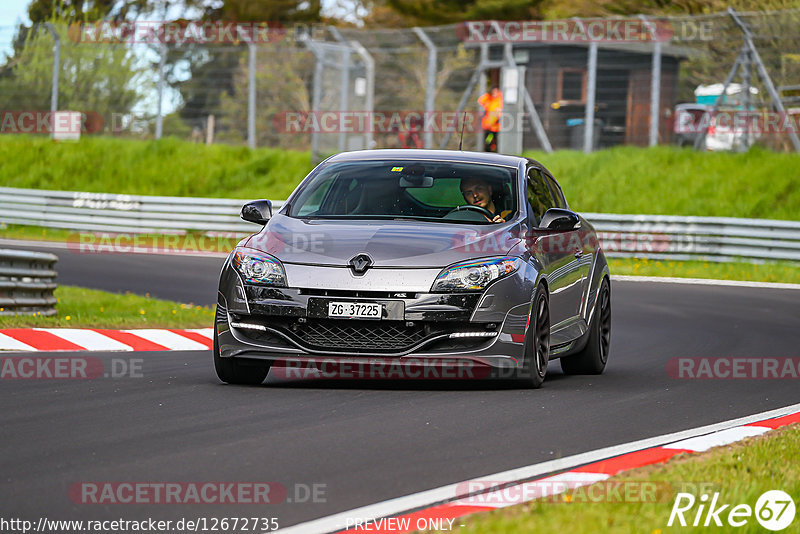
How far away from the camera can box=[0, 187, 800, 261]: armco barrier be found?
24688 mm

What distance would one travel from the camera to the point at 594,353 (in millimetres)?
10883

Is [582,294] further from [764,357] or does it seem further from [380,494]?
[380,494]

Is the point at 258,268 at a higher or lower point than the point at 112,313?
higher

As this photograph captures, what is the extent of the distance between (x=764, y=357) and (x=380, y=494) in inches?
294

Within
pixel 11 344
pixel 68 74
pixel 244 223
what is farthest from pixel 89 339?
pixel 68 74

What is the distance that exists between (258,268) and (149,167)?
2924cm

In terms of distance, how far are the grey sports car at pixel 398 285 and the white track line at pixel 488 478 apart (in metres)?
1.55

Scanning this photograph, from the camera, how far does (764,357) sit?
1236 cm

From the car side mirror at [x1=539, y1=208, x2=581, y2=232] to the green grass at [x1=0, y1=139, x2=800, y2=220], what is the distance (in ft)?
60.2

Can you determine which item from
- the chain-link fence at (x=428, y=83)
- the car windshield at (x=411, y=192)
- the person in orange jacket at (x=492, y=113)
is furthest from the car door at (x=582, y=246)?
the person in orange jacket at (x=492, y=113)

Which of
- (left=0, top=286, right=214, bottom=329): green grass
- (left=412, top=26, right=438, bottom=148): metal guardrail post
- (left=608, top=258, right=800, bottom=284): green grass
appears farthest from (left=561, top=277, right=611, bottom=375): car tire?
(left=412, top=26, right=438, bottom=148): metal guardrail post

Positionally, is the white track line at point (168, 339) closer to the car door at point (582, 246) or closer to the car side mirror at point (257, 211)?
the car side mirror at point (257, 211)

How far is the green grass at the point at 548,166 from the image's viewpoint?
28531 millimetres

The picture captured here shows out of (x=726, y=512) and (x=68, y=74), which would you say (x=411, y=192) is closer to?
(x=726, y=512)
